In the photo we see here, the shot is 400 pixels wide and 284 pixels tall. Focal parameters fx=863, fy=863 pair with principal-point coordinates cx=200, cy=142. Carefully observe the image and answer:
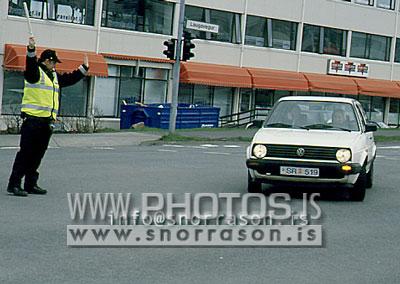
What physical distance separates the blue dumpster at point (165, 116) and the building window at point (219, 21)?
14.6ft

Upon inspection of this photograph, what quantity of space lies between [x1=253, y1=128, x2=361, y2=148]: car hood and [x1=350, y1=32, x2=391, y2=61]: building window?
38.4 metres

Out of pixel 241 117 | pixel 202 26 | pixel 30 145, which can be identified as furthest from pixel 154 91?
pixel 30 145

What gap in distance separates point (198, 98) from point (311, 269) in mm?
35272

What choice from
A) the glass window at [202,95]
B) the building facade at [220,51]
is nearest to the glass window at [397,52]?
the building facade at [220,51]

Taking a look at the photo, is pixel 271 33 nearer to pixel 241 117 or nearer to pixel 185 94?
pixel 241 117

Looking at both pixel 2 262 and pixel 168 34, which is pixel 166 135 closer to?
pixel 168 34

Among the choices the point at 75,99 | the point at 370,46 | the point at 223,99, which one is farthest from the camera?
the point at 370,46

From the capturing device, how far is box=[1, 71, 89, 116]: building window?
35.6 meters

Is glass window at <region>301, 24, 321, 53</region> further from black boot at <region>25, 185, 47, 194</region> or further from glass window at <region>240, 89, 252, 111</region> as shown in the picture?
black boot at <region>25, 185, 47, 194</region>

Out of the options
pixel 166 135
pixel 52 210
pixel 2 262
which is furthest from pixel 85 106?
pixel 2 262

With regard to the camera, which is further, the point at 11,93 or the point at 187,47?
the point at 11,93

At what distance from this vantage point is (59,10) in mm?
36594

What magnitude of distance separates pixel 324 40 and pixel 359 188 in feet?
121

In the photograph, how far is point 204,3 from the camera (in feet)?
138
